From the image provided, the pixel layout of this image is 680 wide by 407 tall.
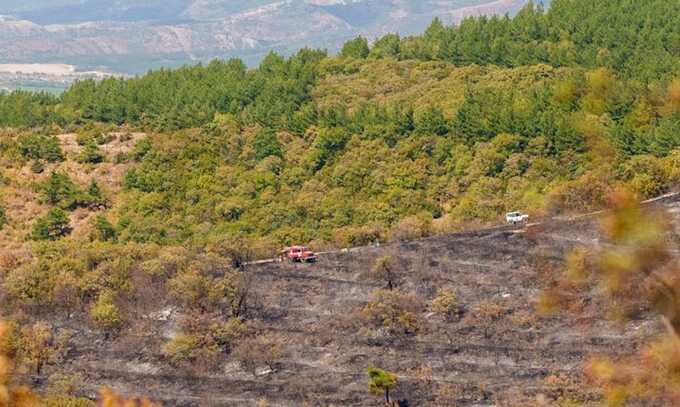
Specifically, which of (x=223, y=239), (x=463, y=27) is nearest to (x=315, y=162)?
(x=223, y=239)

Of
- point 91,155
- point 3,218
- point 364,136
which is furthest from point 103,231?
point 364,136

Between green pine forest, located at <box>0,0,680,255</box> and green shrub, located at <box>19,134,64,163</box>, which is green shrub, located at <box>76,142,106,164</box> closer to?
green pine forest, located at <box>0,0,680,255</box>

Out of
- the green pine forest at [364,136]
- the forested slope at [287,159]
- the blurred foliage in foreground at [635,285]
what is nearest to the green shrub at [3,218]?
the forested slope at [287,159]

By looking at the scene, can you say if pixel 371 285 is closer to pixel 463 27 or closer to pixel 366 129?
pixel 366 129

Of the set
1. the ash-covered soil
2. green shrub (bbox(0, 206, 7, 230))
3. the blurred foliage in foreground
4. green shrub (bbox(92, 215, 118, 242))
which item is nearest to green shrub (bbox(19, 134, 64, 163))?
green shrub (bbox(0, 206, 7, 230))

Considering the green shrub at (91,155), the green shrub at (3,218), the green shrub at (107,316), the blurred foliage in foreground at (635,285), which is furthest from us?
the green shrub at (91,155)

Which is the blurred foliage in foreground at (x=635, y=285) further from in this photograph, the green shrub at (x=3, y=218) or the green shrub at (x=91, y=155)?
the green shrub at (x=91, y=155)

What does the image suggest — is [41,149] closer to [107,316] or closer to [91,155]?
[91,155]
